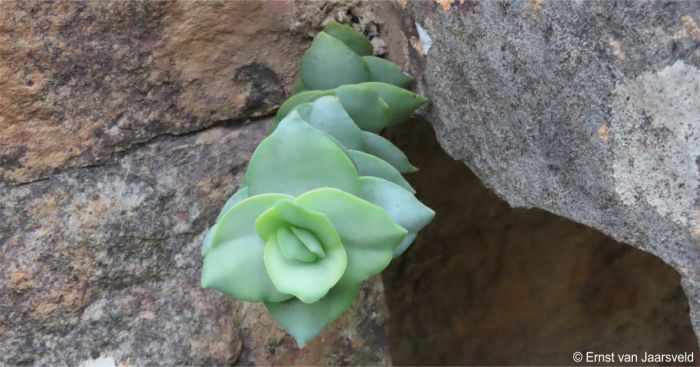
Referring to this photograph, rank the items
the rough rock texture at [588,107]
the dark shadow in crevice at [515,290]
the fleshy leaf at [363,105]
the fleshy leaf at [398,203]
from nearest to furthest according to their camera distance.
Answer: the rough rock texture at [588,107] < the fleshy leaf at [398,203] < the fleshy leaf at [363,105] < the dark shadow in crevice at [515,290]

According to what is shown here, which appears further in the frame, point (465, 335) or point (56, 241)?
point (465, 335)

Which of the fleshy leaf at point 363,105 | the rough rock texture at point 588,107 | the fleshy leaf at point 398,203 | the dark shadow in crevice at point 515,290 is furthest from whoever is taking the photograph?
the dark shadow in crevice at point 515,290

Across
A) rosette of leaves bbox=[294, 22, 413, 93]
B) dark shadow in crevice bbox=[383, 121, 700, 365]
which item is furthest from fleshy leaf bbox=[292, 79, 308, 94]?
dark shadow in crevice bbox=[383, 121, 700, 365]

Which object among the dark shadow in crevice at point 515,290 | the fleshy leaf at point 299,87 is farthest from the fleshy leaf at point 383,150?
the dark shadow in crevice at point 515,290

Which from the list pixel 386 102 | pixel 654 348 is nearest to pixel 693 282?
pixel 386 102

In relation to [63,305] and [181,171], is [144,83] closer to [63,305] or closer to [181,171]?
[181,171]

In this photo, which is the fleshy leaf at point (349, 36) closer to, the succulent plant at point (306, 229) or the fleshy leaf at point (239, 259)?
the succulent plant at point (306, 229)
